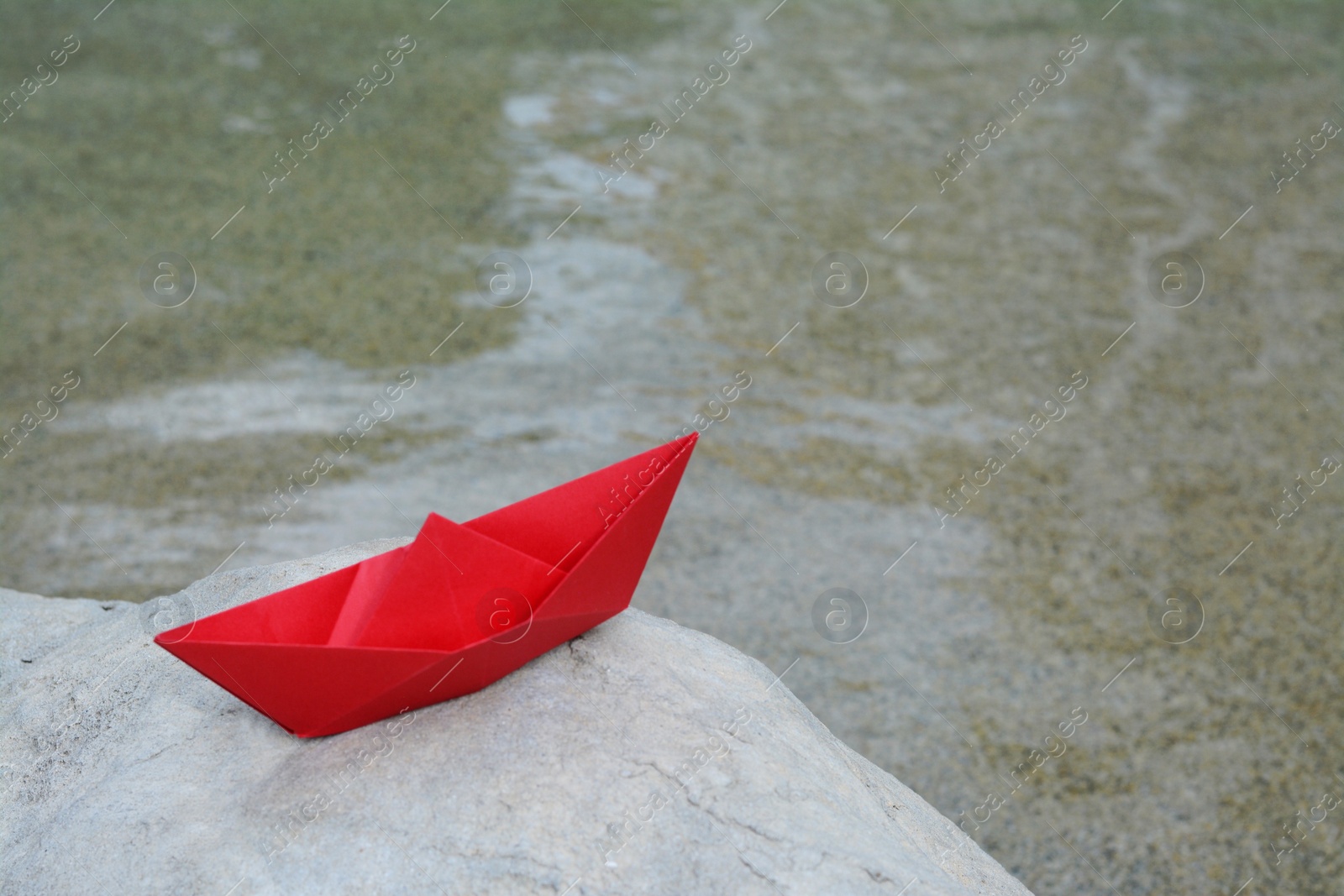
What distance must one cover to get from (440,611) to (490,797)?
199 millimetres

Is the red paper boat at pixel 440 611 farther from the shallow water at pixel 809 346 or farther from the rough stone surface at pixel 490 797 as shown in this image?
the shallow water at pixel 809 346

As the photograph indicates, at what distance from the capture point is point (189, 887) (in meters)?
1.06

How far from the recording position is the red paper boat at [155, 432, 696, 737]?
110cm

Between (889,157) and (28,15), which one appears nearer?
(889,157)

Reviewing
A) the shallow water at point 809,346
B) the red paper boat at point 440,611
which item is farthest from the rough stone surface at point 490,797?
the shallow water at point 809,346

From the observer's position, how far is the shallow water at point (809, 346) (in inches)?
83.2

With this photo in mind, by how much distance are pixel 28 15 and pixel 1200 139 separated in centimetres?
408

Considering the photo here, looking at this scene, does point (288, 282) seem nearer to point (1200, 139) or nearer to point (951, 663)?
point (951, 663)

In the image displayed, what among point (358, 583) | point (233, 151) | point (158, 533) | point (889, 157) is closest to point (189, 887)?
point (358, 583)

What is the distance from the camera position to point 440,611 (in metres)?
1.17

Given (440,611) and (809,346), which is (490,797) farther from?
(809,346)

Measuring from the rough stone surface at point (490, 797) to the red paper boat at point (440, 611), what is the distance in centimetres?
6

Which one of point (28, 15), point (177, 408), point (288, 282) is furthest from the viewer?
point (28, 15)

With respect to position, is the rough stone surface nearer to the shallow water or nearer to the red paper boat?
the red paper boat
